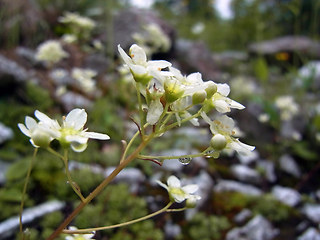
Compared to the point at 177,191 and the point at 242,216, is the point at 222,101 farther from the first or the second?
the point at 242,216

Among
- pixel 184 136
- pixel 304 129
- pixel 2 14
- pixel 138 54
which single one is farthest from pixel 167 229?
pixel 2 14

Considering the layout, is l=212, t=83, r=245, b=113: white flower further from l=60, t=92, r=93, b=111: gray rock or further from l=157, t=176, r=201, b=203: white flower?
l=60, t=92, r=93, b=111: gray rock

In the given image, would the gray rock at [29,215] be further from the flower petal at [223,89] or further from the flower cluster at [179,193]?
the flower petal at [223,89]

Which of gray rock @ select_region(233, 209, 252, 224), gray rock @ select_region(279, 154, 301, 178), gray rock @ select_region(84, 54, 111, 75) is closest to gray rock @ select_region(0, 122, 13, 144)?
gray rock @ select_region(233, 209, 252, 224)

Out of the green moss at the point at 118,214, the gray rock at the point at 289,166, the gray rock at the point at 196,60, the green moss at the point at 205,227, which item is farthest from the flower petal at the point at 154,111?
the gray rock at the point at 196,60

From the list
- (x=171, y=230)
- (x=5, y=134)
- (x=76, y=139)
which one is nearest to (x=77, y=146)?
(x=76, y=139)

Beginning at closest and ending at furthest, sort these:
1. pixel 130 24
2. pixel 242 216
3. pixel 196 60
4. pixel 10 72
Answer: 1. pixel 242 216
2. pixel 10 72
3. pixel 130 24
4. pixel 196 60
